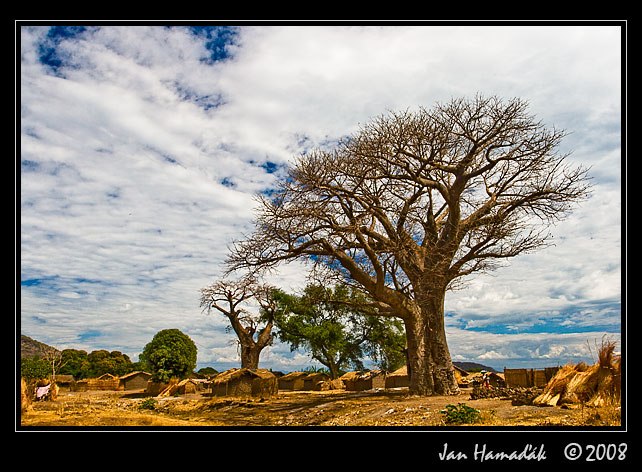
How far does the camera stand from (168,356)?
37312mm

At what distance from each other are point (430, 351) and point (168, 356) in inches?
1037

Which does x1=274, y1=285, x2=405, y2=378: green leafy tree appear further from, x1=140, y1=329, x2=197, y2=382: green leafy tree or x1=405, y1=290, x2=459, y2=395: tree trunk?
x1=405, y1=290, x2=459, y2=395: tree trunk

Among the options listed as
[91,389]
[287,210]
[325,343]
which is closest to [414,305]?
[287,210]

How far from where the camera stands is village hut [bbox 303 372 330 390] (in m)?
38.2

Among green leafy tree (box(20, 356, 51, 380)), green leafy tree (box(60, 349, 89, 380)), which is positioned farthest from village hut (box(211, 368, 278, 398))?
green leafy tree (box(60, 349, 89, 380))

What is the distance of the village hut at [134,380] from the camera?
40469 mm

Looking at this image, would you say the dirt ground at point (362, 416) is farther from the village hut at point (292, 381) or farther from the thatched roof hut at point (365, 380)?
the village hut at point (292, 381)

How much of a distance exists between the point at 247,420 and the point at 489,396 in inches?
274

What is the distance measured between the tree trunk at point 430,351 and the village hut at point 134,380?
101 feet

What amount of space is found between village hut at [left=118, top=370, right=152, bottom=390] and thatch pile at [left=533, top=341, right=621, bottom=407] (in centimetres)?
3585

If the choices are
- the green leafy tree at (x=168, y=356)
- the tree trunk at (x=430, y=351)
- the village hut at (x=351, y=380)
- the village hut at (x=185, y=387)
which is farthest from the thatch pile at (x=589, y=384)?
the green leafy tree at (x=168, y=356)
